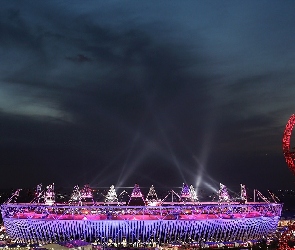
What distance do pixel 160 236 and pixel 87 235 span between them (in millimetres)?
7207

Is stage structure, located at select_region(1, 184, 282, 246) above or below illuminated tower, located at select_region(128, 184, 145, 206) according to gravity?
below

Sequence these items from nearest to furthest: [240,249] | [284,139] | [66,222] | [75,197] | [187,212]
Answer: [284,139] < [240,249] < [66,222] < [187,212] < [75,197]

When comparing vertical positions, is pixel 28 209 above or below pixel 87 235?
above

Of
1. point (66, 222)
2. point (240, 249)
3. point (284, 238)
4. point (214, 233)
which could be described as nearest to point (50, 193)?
point (66, 222)

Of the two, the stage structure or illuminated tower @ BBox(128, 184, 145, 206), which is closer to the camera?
the stage structure

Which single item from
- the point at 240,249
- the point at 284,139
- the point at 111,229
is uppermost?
the point at 284,139

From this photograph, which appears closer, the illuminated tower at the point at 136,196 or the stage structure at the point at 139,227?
the stage structure at the point at 139,227

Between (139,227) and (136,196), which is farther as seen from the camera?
(136,196)

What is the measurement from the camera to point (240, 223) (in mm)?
37969

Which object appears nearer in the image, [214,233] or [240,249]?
[240,249]

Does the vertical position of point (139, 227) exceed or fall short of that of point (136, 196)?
it falls short

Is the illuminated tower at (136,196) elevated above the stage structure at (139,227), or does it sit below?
above

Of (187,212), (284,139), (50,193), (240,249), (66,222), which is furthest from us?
(50,193)

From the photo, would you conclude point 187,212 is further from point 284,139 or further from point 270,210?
point 284,139
